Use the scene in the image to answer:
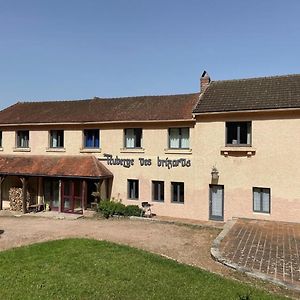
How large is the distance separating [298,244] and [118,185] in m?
12.4

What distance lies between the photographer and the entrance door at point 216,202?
1998 cm

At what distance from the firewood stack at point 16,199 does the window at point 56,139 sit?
3.96m

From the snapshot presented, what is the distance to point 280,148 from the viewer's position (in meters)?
18.3

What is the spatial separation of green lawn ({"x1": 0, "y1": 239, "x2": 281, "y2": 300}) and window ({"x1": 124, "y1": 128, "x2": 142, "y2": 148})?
1053 cm

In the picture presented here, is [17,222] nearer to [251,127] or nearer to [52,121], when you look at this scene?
[52,121]

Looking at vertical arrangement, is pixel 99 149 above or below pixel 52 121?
below

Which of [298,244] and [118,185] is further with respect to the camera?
[118,185]

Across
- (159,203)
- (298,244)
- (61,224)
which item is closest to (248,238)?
(298,244)

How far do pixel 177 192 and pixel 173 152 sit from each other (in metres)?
2.49

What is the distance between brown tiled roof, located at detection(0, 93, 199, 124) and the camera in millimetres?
22292

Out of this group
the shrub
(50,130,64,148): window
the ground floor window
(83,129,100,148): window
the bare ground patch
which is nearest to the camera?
the bare ground patch

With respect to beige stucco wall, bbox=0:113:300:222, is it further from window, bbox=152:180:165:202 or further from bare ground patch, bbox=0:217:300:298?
bare ground patch, bbox=0:217:300:298

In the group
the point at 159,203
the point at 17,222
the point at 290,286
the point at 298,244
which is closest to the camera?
the point at 290,286

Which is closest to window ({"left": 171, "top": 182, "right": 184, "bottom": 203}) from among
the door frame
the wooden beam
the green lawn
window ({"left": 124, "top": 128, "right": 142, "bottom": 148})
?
window ({"left": 124, "top": 128, "right": 142, "bottom": 148})
